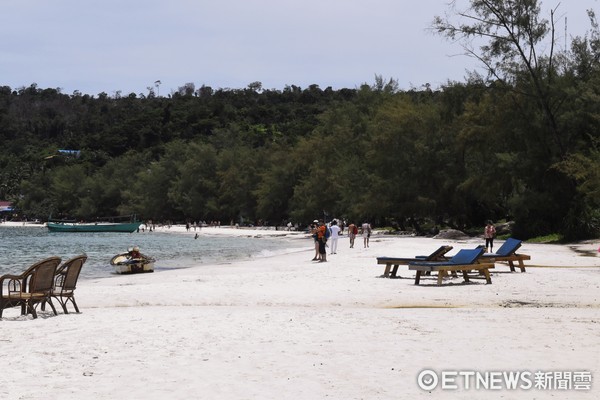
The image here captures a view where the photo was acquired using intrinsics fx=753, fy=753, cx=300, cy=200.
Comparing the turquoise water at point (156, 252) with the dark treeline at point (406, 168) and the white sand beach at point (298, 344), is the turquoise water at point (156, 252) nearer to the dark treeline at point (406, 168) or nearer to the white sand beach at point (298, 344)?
the dark treeline at point (406, 168)

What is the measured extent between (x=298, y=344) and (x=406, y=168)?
5295 centimetres

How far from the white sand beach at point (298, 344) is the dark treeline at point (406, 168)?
74.0ft

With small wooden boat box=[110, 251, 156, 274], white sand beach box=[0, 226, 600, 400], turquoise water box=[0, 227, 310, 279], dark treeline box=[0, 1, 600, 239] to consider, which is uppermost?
dark treeline box=[0, 1, 600, 239]

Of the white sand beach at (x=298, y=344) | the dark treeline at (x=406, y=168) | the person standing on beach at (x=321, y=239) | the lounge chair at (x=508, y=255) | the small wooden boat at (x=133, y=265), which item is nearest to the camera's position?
the white sand beach at (x=298, y=344)

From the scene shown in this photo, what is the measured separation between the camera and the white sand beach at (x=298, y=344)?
24.8ft

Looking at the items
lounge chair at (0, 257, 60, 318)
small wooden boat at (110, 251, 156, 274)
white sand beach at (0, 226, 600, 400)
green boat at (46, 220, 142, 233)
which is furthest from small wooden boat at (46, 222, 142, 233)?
lounge chair at (0, 257, 60, 318)

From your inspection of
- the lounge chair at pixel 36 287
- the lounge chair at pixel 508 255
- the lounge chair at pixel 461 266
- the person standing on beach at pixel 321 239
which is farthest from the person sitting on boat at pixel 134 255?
the lounge chair at pixel 36 287

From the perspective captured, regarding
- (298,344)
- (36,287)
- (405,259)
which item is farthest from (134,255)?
(298,344)

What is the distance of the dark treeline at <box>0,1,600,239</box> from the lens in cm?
4403

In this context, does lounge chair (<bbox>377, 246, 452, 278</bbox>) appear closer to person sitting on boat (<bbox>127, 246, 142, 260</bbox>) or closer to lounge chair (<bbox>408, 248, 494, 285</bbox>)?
lounge chair (<bbox>408, 248, 494, 285</bbox>)

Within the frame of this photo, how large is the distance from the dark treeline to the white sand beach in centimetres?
2256

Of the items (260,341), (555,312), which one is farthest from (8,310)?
(555,312)

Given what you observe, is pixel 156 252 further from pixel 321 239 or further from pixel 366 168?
pixel 321 239

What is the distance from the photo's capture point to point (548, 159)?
4456 cm
